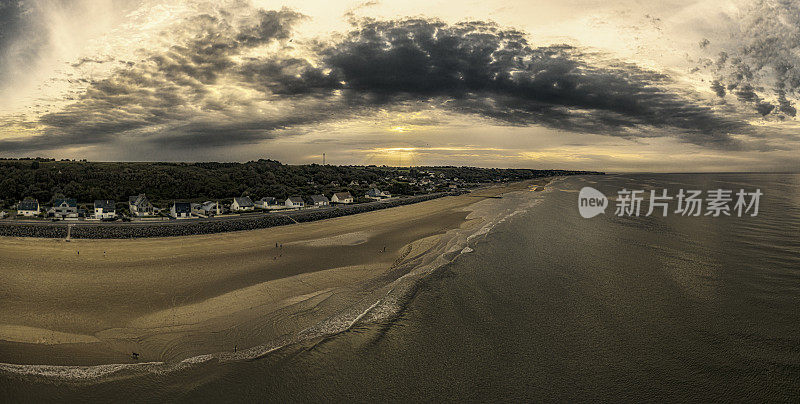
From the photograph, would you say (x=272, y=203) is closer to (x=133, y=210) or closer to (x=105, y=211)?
(x=133, y=210)

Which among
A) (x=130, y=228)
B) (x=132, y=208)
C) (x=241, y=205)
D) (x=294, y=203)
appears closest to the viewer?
(x=130, y=228)

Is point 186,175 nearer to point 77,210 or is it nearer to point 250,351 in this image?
point 77,210

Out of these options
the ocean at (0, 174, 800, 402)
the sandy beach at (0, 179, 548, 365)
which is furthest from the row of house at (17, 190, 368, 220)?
the ocean at (0, 174, 800, 402)

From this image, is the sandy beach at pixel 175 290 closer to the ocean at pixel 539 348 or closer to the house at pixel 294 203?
the ocean at pixel 539 348

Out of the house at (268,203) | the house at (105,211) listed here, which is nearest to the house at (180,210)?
the house at (105,211)

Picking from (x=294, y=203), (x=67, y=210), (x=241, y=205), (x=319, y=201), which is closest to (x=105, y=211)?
(x=67, y=210)

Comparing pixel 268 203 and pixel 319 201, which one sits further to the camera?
pixel 319 201

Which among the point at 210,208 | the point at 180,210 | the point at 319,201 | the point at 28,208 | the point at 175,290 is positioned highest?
the point at 319,201
